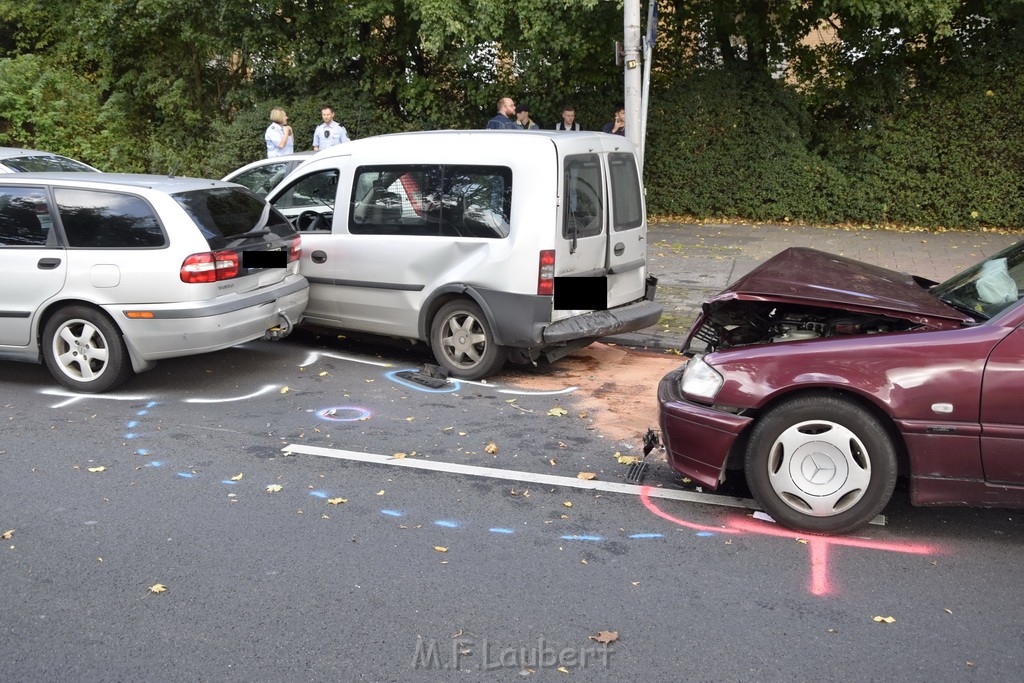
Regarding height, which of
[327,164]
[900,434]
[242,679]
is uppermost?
[327,164]

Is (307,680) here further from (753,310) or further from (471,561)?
(753,310)

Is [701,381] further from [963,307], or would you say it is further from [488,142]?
[488,142]

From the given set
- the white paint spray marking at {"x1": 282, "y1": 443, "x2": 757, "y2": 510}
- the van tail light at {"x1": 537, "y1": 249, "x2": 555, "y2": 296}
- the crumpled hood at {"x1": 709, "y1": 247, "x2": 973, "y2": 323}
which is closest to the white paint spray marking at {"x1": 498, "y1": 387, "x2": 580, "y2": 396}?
the van tail light at {"x1": 537, "y1": 249, "x2": 555, "y2": 296}

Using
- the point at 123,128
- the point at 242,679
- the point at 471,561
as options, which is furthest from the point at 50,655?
the point at 123,128

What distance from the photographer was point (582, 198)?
7.42 metres

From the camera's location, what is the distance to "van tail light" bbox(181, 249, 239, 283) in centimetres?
694

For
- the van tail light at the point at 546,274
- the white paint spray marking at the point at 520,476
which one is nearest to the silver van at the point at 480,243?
the van tail light at the point at 546,274

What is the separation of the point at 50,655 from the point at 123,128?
1764 centimetres

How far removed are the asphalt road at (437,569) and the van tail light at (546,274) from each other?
1.15m

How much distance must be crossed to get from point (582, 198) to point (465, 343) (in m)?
1.45

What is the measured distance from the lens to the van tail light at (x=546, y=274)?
717cm

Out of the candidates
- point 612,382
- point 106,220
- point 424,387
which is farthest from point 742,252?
point 106,220

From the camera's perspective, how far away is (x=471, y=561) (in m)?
4.52

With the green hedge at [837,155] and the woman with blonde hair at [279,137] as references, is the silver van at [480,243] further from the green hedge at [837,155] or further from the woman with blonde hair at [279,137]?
the green hedge at [837,155]
